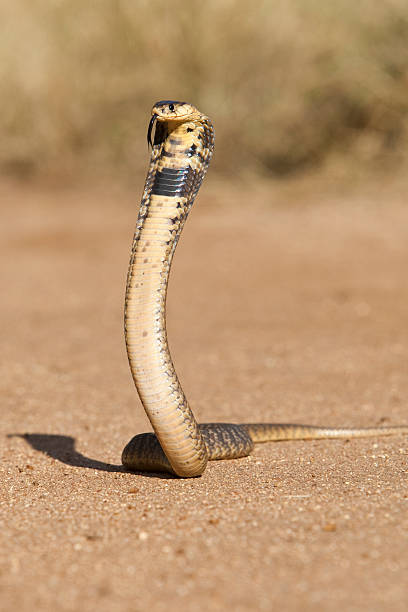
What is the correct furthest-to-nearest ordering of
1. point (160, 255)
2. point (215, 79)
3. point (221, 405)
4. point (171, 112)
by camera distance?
1. point (215, 79)
2. point (221, 405)
3. point (160, 255)
4. point (171, 112)

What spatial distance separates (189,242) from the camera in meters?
13.2

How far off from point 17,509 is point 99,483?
541 millimetres

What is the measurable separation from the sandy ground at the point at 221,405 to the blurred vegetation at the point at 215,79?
1.36 metres

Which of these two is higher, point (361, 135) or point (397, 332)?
point (361, 135)

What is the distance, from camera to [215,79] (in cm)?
1723

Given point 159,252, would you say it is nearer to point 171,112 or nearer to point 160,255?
point 160,255

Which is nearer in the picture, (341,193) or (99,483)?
(99,483)

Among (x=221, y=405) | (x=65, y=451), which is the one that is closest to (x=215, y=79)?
(x=221, y=405)

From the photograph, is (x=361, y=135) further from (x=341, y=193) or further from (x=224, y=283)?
(x=224, y=283)

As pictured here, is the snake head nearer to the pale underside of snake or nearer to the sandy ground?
the pale underside of snake

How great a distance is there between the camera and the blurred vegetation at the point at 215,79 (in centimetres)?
1475

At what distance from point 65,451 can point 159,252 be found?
6.66 ft

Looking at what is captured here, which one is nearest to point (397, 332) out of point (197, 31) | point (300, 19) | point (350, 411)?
point (350, 411)

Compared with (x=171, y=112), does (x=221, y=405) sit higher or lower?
lower
